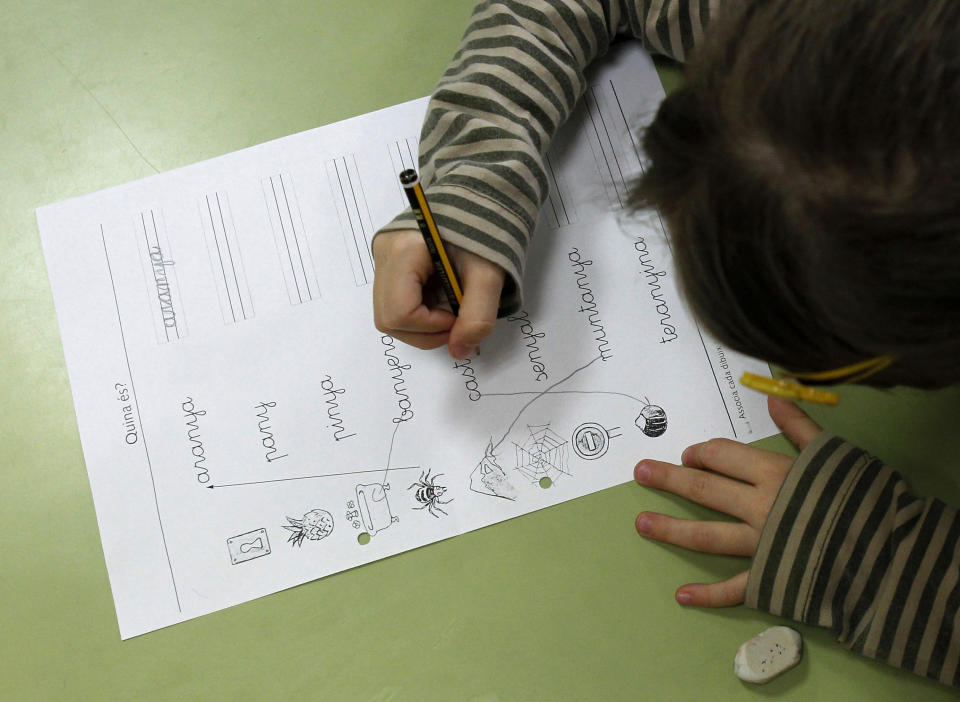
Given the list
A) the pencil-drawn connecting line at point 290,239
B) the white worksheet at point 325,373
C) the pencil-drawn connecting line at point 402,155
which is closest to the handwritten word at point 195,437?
the white worksheet at point 325,373

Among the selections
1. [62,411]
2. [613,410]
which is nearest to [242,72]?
[62,411]

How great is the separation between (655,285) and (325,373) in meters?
0.26

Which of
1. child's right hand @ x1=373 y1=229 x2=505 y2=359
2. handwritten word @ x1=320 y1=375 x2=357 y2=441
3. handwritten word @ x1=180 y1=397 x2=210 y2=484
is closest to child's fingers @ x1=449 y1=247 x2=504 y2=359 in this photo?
child's right hand @ x1=373 y1=229 x2=505 y2=359

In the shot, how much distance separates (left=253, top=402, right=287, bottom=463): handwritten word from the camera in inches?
20.5

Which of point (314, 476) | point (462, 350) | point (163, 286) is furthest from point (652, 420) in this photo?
point (163, 286)

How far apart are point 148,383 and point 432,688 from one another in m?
0.30

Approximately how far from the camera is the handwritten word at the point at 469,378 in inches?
20.8

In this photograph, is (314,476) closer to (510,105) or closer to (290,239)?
(290,239)

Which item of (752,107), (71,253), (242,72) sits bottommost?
(752,107)

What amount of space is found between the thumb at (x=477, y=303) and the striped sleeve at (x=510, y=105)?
0.01 metres

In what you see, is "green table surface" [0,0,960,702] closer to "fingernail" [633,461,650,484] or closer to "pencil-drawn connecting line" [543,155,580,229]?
"fingernail" [633,461,650,484]

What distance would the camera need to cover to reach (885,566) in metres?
0.47

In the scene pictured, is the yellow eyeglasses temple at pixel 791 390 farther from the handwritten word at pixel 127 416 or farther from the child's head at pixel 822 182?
the handwritten word at pixel 127 416

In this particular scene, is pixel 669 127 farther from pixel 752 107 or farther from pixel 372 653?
pixel 372 653
